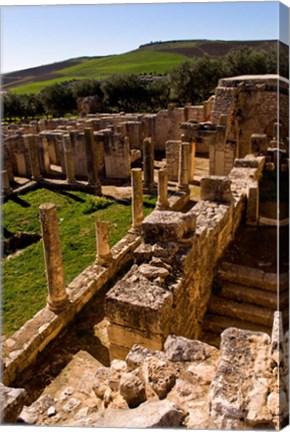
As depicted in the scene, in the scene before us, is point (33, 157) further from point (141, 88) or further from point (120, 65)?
point (141, 88)

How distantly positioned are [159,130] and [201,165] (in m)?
4.47

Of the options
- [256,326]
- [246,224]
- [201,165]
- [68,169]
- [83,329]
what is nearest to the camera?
[256,326]

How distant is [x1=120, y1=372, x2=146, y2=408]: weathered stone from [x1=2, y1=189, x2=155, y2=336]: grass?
218 inches

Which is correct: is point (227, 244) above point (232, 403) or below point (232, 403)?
below

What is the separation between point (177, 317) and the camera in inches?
216

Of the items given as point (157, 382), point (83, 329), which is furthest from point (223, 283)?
point (157, 382)

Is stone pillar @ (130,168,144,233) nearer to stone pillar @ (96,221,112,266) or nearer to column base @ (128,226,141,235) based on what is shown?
column base @ (128,226,141,235)

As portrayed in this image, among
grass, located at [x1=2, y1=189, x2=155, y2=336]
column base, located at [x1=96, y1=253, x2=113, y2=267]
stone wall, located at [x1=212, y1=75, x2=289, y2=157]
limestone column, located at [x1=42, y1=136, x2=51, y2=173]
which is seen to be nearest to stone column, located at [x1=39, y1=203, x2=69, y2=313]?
grass, located at [x1=2, y1=189, x2=155, y2=336]

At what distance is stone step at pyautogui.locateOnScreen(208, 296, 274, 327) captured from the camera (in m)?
7.03

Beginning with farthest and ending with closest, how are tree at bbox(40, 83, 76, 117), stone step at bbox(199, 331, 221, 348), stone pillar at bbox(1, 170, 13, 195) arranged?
1. tree at bbox(40, 83, 76, 117)
2. stone pillar at bbox(1, 170, 13, 195)
3. stone step at bbox(199, 331, 221, 348)

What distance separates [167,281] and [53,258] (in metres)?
3.62

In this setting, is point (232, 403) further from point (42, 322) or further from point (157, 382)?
point (42, 322)

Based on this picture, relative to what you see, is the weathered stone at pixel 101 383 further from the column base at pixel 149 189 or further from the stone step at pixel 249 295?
the column base at pixel 149 189

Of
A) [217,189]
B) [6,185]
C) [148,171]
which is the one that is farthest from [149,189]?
[217,189]
